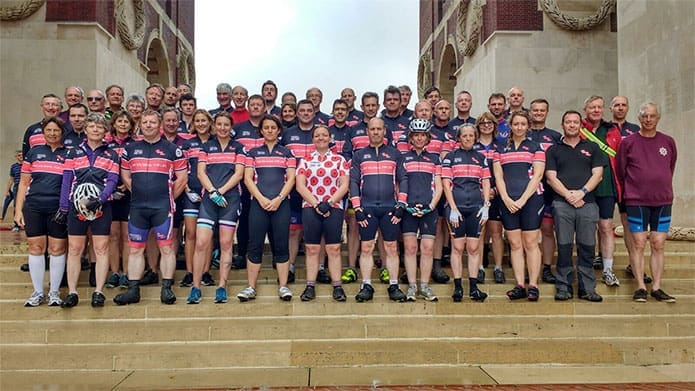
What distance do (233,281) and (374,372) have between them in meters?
2.55

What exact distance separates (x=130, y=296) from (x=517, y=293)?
4314 mm

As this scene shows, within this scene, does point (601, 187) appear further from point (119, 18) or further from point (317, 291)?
point (119, 18)

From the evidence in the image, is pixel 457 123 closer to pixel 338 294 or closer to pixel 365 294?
pixel 365 294

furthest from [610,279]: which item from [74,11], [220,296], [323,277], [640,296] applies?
[74,11]

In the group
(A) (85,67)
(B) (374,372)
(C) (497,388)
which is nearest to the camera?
(C) (497,388)

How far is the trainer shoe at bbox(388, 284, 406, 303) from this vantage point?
6.37 meters

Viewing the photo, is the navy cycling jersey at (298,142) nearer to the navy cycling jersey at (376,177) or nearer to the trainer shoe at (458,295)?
the navy cycling jersey at (376,177)

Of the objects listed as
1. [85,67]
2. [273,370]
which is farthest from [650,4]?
[85,67]

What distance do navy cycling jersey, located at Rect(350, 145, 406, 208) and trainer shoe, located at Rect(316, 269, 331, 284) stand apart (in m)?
1.06

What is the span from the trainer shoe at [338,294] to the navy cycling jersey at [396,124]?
231cm

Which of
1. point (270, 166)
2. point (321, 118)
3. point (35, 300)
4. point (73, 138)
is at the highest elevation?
point (321, 118)

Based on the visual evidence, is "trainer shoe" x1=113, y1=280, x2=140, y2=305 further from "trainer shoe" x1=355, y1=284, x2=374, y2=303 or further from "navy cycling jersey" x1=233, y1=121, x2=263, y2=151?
"trainer shoe" x1=355, y1=284, x2=374, y2=303

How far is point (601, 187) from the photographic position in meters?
6.76

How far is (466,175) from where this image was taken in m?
6.57
